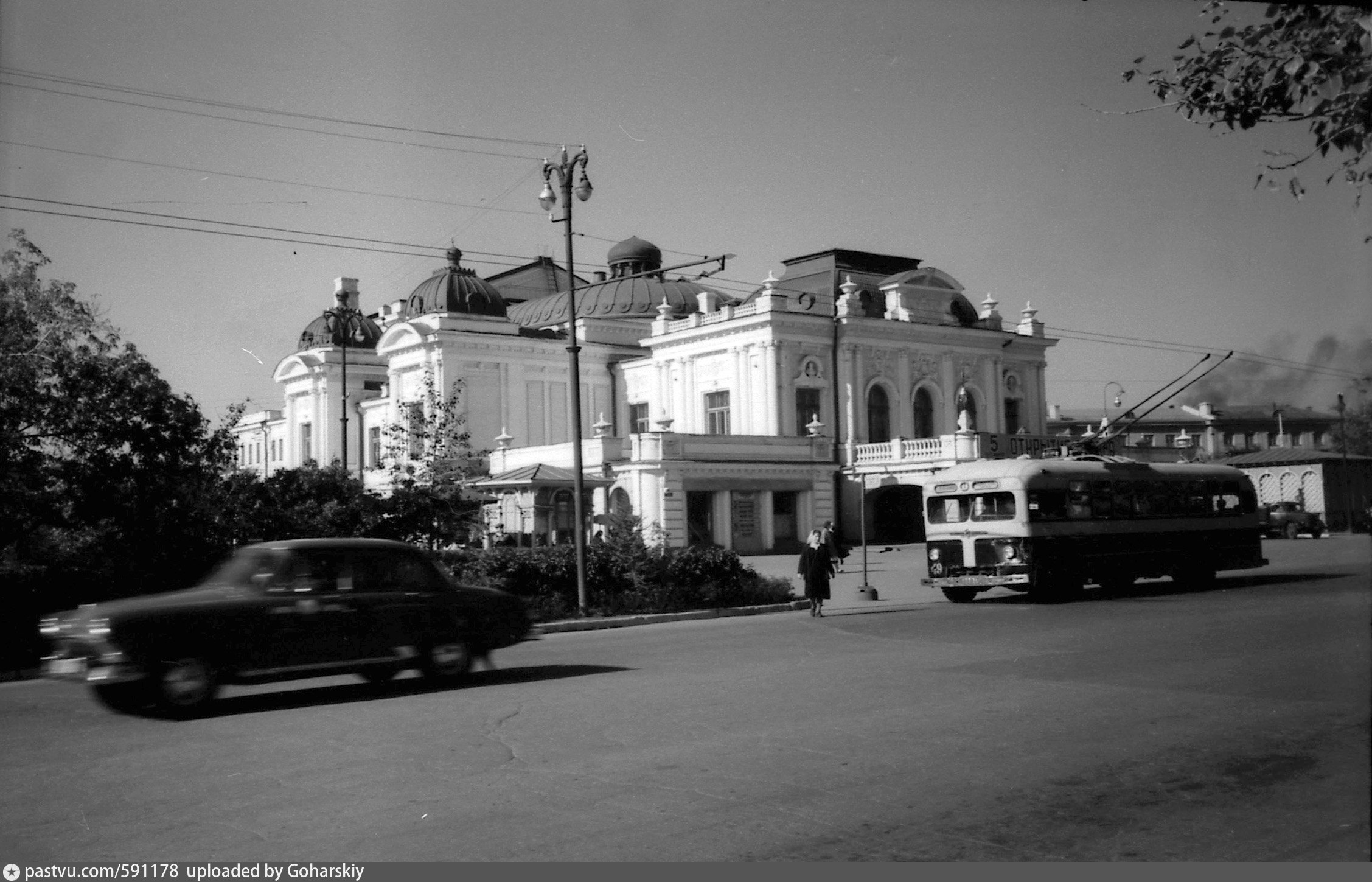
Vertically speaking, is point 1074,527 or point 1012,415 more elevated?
point 1012,415

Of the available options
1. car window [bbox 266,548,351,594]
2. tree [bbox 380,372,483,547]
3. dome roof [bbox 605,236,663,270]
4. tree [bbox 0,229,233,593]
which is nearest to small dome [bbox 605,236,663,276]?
dome roof [bbox 605,236,663,270]

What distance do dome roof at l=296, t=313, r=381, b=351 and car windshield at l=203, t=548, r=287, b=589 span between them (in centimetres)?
5608

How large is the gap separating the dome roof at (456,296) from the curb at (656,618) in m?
38.3

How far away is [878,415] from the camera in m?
57.9

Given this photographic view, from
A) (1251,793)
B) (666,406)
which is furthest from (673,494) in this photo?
(1251,793)

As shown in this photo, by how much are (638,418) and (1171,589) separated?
39.3 metres

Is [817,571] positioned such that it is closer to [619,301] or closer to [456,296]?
[456,296]

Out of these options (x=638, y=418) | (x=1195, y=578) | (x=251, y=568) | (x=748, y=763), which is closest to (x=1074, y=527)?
(x=1195, y=578)

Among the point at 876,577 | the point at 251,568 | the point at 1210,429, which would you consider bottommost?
the point at 876,577

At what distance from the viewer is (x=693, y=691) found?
12047 millimetres

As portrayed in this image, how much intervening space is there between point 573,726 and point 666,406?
165 ft

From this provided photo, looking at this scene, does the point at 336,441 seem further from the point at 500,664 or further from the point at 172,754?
the point at 172,754

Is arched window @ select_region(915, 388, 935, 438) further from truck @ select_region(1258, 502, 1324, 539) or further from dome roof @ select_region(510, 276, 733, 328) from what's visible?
truck @ select_region(1258, 502, 1324, 539)

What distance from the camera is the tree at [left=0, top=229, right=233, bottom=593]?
753 inches
